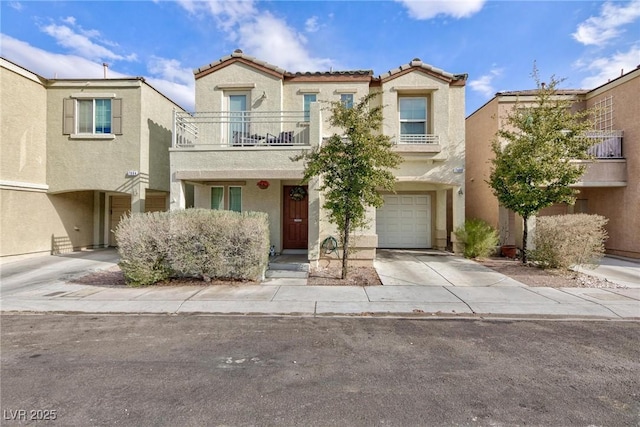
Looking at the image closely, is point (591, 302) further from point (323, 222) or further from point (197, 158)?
point (197, 158)

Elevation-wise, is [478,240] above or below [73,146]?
below

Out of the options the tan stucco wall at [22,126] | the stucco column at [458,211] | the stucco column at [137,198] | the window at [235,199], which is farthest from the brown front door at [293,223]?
the tan stucco wall at [22,126]

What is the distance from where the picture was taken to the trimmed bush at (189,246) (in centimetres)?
789

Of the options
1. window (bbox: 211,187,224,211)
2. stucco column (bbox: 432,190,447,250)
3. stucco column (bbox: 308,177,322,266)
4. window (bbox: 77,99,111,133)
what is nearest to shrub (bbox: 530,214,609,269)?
stucco column (bbox: 432,190,447,250)

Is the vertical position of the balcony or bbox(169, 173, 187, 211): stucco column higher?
the balcony

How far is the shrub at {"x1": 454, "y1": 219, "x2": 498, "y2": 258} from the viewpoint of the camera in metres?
11.4

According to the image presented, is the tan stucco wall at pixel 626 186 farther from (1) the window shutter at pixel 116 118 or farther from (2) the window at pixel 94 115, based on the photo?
(2) the window at pixel 94 115

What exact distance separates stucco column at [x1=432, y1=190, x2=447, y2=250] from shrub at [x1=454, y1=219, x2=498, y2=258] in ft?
5.83

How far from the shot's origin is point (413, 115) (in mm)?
12672

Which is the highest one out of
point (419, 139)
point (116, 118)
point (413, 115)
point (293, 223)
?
point (413, 115)

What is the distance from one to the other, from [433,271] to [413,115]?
664cm

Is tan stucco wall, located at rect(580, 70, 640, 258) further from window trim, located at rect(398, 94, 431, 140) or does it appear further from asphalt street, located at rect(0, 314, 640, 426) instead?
asphalt street, located at rect(0, 314, 640, 426)

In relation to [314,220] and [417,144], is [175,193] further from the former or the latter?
[417,144]

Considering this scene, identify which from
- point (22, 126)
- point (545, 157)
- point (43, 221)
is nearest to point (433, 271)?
point (545, 157)
